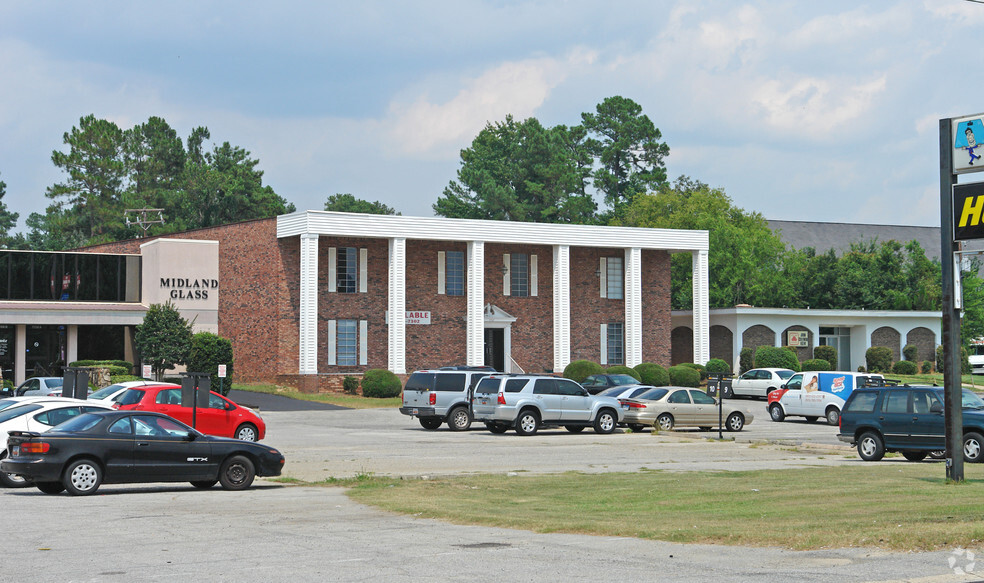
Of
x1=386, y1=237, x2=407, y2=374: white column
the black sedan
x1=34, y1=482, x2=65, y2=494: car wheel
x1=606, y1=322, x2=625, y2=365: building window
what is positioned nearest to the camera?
the black sedan

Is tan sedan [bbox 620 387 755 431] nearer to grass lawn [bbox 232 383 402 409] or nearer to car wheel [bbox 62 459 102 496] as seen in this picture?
grass lawn [bbox 232 383 402 409]

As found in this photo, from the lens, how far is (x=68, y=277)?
5634cm

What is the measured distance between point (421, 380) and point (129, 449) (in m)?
16.8

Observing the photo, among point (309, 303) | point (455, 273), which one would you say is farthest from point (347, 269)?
point (455, 273)

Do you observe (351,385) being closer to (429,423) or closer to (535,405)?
(429,423)

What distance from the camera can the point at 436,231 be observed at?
54.7 m

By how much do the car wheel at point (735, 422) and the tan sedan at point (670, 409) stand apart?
58cm

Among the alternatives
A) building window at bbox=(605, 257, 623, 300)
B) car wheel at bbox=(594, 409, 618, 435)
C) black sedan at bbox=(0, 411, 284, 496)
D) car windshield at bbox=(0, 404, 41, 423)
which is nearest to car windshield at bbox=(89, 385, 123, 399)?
car windshield at bbox=(0, 404, 41, 423)

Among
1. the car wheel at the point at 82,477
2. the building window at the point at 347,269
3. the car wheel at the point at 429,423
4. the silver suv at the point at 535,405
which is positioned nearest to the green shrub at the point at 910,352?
the building window at the point at 347,269

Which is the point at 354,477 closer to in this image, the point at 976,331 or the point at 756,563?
the point at 756,563

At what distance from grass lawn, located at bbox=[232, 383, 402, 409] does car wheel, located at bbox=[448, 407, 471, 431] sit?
43.7 ft

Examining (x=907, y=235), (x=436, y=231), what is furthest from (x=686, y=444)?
(x=907, y=235)

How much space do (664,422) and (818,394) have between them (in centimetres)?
852

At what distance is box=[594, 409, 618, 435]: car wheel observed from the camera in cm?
3266
